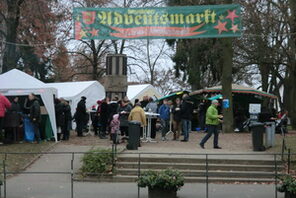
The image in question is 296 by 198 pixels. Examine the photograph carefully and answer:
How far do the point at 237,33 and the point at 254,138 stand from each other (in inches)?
185

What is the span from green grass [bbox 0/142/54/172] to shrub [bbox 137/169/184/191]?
16.2 ft

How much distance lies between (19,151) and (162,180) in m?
7.06

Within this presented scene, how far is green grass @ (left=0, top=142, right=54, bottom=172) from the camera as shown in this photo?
13323 millimetres

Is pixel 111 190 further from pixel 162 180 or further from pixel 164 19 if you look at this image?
pixel 164 19

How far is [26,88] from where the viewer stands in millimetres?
18359

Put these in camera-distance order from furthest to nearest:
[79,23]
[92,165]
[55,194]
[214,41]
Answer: [214,41], [79,23], [92,165], [55,194]

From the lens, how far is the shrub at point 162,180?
9375 millimetres

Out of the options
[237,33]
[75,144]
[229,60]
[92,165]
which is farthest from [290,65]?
[92,165]

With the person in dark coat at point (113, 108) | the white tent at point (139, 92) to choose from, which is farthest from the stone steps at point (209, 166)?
the white tent at point (139, 92)

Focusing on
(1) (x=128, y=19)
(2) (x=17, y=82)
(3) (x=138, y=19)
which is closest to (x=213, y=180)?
(3) (x=138, y=19)

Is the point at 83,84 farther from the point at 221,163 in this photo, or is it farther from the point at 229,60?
the point at 221,163

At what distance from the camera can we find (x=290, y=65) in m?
27.4

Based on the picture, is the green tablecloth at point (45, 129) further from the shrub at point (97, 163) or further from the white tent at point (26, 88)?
the shrub at point (97, 163)

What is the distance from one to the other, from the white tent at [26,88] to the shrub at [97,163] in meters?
5.19
